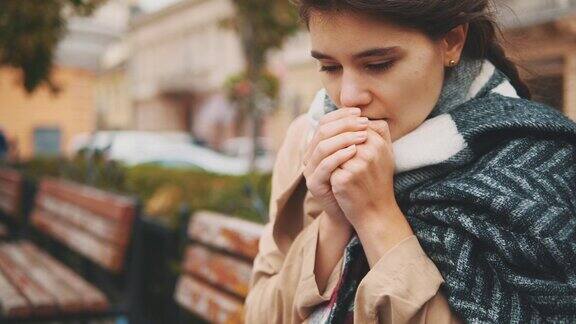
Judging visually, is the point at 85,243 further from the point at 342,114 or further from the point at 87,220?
the point at 342,114

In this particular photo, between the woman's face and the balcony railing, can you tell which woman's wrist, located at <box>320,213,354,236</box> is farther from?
the balcony railing

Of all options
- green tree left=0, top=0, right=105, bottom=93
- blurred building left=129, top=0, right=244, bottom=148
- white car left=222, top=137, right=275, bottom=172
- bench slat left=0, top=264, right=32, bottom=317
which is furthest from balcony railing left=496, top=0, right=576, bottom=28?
blurred building left=129, top=0, right=244, bottom=148

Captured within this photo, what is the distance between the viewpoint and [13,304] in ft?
10.8

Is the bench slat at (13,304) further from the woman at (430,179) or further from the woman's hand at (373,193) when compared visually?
the woman's hand at (373,193)

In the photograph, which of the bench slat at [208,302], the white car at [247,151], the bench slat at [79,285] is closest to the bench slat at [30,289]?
the bench slat at [79,285]

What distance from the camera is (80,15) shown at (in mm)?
6406

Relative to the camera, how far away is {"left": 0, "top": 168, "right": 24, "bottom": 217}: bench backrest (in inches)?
262

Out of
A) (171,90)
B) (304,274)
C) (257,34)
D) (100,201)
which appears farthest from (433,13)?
(171,90)

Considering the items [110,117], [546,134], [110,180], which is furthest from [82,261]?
[110,117]

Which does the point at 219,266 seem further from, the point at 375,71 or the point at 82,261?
the point at 82,261

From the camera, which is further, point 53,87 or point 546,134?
point 53,87

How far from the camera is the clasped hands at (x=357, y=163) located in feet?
4.33

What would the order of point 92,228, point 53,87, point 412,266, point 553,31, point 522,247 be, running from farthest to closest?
point 553,31 < point 53,87 < point 92,228 < point 412,266 < point 522,247

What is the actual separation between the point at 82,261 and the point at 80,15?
2281 mm
